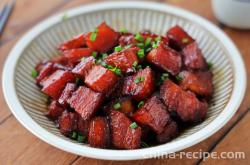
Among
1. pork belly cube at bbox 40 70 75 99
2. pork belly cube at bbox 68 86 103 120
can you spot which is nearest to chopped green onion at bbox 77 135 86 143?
pork belly cube at bbox 68 86 103 120

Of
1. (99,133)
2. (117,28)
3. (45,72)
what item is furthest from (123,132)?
(117,28)

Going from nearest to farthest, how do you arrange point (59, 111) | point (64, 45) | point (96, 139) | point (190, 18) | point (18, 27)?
point (96, 139) < point (59, 111) < point (64, 45) < point (190, 18) < point (18, 27)

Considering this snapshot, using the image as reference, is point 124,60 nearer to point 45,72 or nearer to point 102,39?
point 102,39

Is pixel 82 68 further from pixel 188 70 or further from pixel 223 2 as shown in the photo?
pixel 223 2

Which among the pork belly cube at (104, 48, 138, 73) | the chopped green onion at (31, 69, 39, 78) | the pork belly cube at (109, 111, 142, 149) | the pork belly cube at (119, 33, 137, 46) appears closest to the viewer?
the pork belly cube at (109, 111, 142, 149)

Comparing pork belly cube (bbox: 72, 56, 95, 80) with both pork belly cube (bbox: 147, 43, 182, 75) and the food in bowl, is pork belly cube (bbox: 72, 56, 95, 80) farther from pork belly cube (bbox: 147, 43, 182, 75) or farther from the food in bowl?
pork belly cube (bbox: 147, 43, 182, 75)

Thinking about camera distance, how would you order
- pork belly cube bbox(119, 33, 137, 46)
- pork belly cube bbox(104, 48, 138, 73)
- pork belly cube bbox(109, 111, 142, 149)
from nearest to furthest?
pork belly cube bbox(109, 111, 142, 149), pork belly cube bbox(104, 48, 138, 73), pork belly cube bbox(119, 33, 137, 46)

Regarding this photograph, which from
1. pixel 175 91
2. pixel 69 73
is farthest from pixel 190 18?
pixel 69 73
